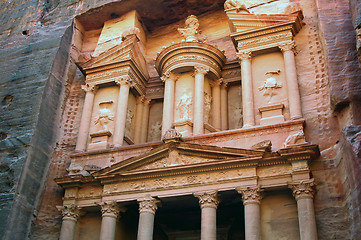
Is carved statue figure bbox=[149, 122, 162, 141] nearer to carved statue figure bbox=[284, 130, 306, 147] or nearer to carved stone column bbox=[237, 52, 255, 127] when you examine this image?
carved stone column bbox=[237, 52, 255, 127]

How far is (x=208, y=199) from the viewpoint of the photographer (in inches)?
462

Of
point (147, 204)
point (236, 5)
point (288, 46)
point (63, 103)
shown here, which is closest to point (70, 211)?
point (147, 204)

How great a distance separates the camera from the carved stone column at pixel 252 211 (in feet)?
35.8

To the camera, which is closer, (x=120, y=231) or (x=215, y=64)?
(x=120, y=231)

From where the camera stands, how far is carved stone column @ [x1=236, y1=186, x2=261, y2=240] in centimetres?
1092

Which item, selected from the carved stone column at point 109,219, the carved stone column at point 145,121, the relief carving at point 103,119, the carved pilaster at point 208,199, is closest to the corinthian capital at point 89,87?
the relief carving at point 103,119

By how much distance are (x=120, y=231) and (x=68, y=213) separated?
1.50m

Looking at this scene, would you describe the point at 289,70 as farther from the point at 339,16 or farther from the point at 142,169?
the point at 142,169

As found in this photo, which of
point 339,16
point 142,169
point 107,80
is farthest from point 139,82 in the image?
point 339,16

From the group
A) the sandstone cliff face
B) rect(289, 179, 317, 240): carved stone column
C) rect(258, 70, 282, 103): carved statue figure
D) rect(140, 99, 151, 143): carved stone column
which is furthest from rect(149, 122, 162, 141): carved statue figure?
rect(289, 179, 317, 240): carved stone column

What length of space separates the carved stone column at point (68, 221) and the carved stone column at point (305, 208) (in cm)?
589

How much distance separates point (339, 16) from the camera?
1337 centimetres

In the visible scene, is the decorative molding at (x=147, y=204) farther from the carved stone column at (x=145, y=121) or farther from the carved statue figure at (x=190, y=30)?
the carved statue figure at (x=190, y=30)

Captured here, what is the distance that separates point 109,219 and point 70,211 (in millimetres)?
1346
